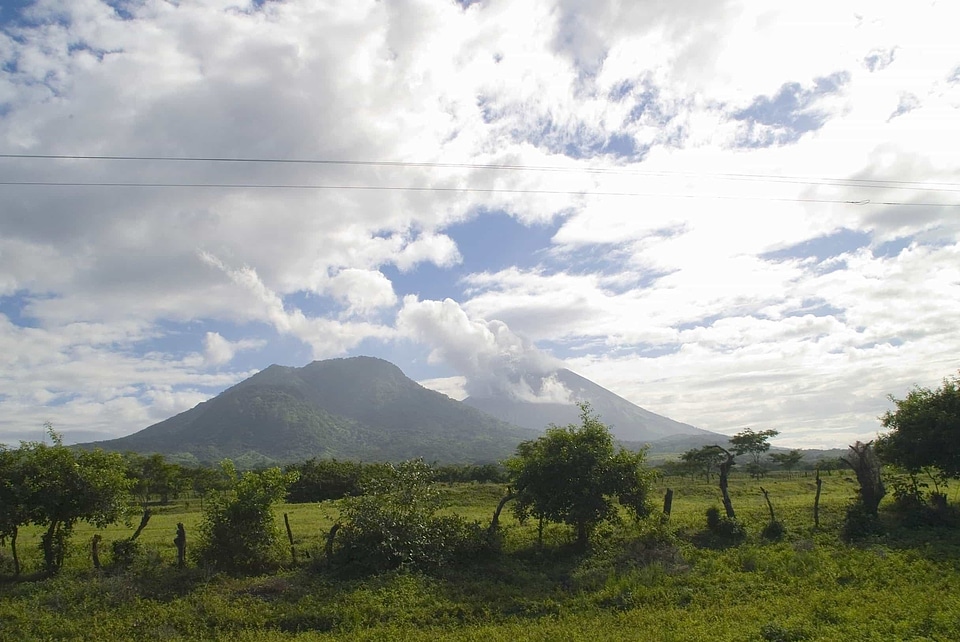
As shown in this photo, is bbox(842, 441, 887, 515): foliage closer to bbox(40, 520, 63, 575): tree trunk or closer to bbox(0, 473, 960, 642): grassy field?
bbox(0, 473, 960, 642): grassy field

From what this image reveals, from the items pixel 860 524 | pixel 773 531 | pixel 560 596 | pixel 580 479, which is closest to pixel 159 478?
pixel 580 479

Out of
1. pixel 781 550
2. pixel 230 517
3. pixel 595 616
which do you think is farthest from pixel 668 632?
pixel 230 517

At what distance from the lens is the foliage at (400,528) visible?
15.8m

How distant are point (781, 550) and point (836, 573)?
208 centimetres

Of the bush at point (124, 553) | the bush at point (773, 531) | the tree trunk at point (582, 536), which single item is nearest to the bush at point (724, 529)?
the bush at point (773, 531)

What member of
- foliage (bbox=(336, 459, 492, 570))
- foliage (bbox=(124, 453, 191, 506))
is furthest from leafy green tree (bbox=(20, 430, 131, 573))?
foliage (bbox=(124, 453, 191, 506))

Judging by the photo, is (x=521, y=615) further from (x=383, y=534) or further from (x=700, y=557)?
(x=700, y=557)

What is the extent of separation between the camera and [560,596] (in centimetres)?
1390

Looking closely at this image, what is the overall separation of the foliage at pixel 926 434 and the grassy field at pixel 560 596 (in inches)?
169

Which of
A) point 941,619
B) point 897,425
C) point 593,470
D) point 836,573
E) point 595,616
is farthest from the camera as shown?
point 897,425

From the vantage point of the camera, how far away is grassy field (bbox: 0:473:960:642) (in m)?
11.6

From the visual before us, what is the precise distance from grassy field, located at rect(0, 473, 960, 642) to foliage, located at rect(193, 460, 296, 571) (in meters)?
0.85

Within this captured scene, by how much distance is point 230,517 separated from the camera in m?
15.8

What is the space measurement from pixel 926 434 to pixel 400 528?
778 inches
